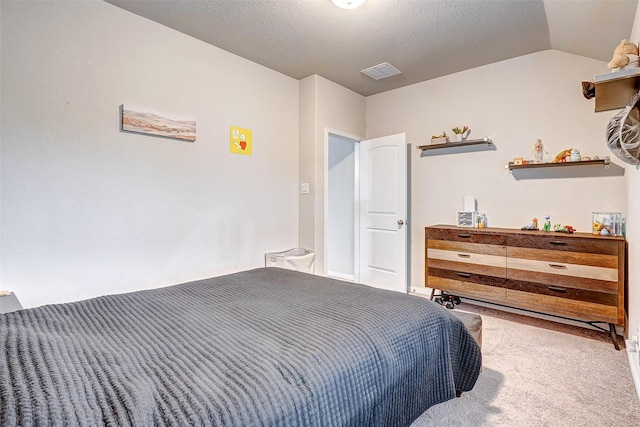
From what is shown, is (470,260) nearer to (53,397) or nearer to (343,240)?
(343,240)

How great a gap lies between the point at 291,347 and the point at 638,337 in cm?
230

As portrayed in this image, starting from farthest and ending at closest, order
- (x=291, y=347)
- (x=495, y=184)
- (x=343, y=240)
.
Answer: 1. (x=343, y=240)
2. (x=495, y=184)
3. (x=291, y=347)

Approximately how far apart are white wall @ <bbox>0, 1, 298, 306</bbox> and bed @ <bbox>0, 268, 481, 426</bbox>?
2.91 ft

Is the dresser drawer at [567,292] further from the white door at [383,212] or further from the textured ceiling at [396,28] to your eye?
the textured ceiling at [396,28]

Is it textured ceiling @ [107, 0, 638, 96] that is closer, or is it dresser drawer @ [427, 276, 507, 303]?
textured ceiling @ [107, 0, 638, 96]

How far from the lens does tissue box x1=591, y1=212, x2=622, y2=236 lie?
2615 mm

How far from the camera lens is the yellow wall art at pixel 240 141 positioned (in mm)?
3133

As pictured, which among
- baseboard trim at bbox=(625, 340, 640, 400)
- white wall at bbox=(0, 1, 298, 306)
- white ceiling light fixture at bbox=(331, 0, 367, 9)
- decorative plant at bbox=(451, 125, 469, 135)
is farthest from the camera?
decorative plant at bbox=(451, 125, 469, 135)

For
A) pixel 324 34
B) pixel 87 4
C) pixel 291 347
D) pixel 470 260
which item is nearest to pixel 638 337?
pixel 470 260

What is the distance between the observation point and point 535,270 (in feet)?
9.02

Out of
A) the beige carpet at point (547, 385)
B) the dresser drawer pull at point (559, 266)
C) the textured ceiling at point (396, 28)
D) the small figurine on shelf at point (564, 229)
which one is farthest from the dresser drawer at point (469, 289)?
the textured ceiling at point (396, 28)

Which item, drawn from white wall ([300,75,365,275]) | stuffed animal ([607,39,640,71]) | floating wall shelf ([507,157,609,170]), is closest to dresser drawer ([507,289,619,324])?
floating wall shelf ([507,157,609,170])

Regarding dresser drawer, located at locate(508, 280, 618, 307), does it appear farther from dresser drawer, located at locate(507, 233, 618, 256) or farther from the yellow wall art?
the yellow wall art

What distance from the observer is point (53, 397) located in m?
0.66
